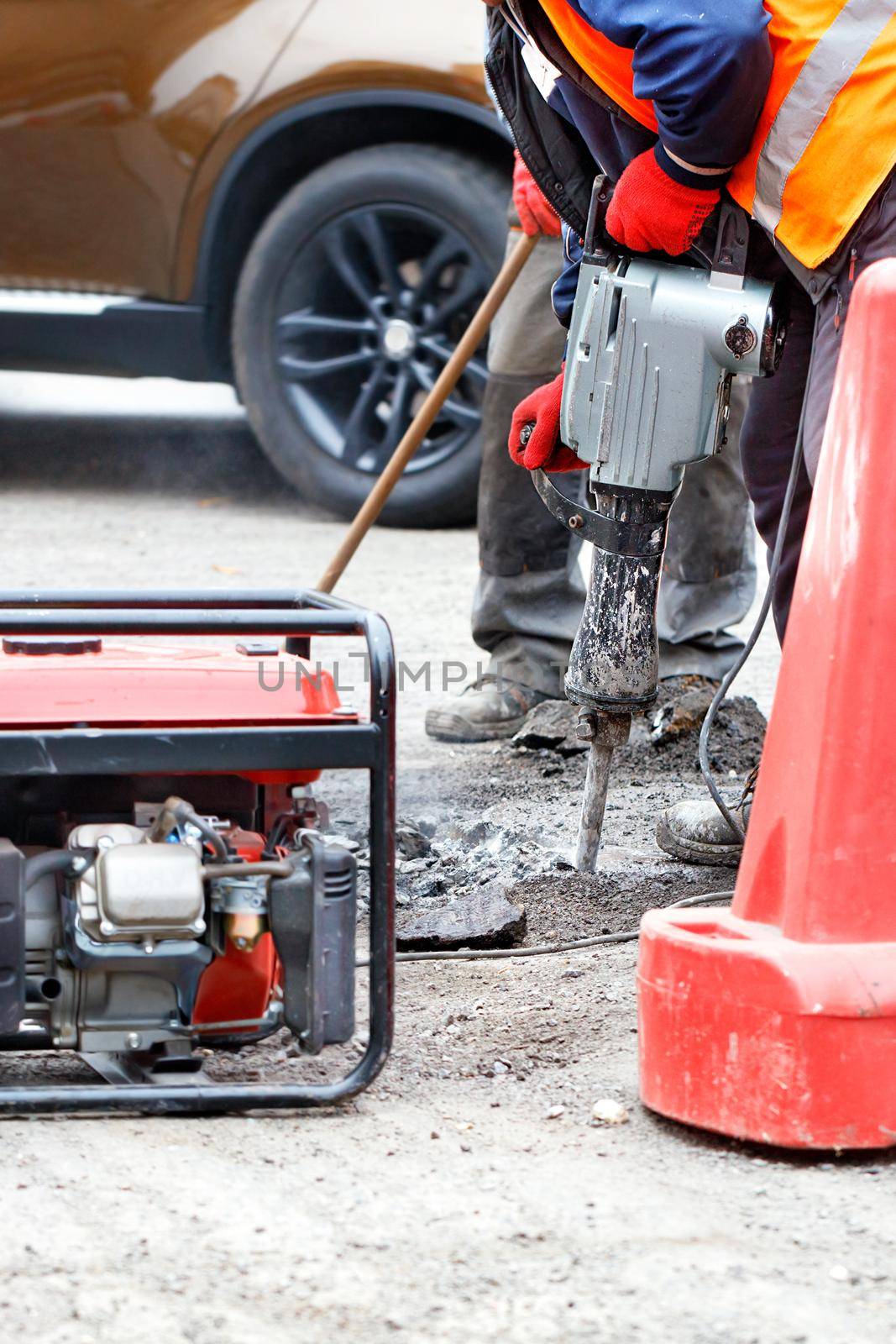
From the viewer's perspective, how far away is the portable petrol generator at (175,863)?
6.67 ft

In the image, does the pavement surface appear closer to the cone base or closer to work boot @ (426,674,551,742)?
the cone base

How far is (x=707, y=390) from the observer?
111 inches

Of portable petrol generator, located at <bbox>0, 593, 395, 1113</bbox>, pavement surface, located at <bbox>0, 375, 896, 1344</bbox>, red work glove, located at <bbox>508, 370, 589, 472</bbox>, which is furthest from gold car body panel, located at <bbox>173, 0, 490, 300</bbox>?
portable petrol generator, located at <bbox>0, 593, 395, 1113</bbox>

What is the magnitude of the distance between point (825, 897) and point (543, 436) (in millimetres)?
1268

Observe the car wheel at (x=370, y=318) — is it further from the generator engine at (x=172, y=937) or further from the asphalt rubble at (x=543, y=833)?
the generator engine at (x=172, y=937)

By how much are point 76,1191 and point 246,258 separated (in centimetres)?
438

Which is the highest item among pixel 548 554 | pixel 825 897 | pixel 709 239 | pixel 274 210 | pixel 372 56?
pixel 372 56

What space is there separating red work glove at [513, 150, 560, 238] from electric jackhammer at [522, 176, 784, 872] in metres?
0.79

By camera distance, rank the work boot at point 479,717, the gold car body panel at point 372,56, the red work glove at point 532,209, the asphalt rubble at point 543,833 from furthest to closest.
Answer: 1. the gold car body panel at point 372,56
2. the work boot at point 479,717
3. the red work glove at point 532,209
4. the asphalt rubble at point 543,833

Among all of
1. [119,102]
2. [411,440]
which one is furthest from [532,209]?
[119,102]

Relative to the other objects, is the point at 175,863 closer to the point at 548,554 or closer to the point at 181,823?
the point at 181,823

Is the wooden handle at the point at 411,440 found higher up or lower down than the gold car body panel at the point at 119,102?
lower down

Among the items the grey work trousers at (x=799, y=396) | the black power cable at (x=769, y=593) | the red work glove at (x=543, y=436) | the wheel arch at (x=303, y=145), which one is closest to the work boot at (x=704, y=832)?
the black power cable at (x=769, y=593)

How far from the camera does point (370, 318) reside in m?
5.78
